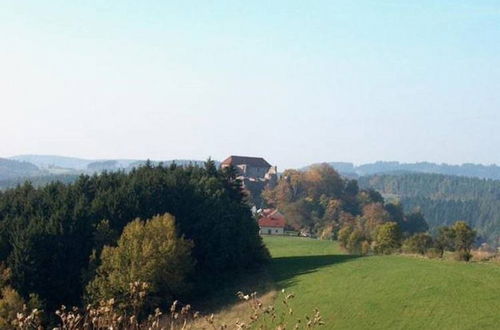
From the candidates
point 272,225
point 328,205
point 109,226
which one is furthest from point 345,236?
point 328,205

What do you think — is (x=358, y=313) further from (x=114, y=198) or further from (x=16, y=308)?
(x=114, y=198)

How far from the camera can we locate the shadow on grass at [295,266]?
4614 cm

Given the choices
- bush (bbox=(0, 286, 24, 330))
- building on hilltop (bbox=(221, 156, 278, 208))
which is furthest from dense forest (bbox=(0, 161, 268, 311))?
building on hilltop (bbox=(221, 156, 278, 208))

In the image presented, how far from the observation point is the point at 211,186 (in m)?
53.5

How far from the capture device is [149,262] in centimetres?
4009

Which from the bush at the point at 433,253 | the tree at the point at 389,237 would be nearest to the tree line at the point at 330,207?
the tree at the point at 389,237

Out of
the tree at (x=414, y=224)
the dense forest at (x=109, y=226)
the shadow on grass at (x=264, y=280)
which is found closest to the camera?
the dense forest at (x=109, y=226)

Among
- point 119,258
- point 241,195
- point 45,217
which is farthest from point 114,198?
point 241,195

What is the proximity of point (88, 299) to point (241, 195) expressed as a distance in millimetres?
22567

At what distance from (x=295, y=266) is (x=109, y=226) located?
16.6m

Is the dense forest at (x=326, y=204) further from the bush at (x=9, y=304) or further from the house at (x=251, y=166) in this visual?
the bush at (x=9, y=304)

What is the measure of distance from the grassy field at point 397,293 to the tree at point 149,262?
24.5 feet

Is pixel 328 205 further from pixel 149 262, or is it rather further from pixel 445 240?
pixel 149 262

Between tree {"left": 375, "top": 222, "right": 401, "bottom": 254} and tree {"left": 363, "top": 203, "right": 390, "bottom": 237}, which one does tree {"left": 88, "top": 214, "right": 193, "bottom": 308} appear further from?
tree {"left": 363, "top": 203, "right": 390, "bottom": 237}
